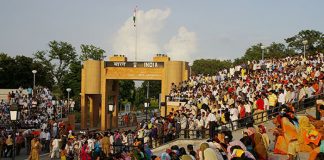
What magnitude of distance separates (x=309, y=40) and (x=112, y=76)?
2051 inches

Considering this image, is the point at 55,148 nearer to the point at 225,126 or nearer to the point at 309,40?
the point at 225,126

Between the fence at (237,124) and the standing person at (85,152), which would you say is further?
the standing person at (85,152)

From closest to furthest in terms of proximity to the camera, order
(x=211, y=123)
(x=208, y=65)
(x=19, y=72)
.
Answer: (x=211, y=123), (x=19, y=72), (x=208, y=65)

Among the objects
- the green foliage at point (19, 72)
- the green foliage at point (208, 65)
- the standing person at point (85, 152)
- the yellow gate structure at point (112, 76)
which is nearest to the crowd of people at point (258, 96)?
the standing person at point (85, 152)

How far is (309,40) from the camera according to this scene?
86188 millimetres

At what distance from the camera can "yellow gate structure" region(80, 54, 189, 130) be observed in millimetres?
42188

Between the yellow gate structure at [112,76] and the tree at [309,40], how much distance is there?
146ft

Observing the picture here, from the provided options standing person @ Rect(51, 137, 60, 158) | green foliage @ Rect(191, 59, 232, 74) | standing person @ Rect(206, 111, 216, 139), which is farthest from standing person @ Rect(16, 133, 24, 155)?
green foliage @ Rect(191, 59, 232, 74)

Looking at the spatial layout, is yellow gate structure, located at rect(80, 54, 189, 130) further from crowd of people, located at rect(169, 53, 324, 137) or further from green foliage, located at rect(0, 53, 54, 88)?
green foliage, located at rect(0, 53, 54, 88)

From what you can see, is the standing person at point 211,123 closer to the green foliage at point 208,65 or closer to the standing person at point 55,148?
the standing person at point 55,148

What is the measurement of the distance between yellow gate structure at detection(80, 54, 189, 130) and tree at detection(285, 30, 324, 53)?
44462 millimetres

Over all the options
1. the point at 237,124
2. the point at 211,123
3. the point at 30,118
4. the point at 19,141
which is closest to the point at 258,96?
the point at 237,124

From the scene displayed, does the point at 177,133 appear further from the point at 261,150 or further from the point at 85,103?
the point at 85,103

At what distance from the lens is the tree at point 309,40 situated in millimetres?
84125
